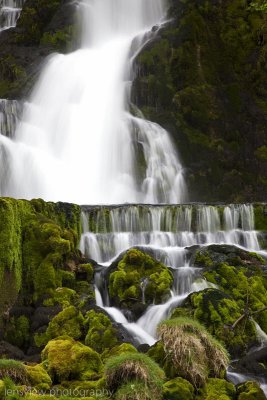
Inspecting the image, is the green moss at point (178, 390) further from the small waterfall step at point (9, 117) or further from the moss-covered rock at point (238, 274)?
the small waterfall step at point (9, 117)

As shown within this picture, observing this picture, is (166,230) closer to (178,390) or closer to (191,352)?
(191,352)

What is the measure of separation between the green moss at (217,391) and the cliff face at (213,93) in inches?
909

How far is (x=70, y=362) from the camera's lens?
7.91 metres

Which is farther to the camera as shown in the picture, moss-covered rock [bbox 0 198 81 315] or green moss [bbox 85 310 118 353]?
moss-covered rock [bbox 0 198 81 315]

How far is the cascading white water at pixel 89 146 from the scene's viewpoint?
90.2ft

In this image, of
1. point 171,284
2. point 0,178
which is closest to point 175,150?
point 0,178

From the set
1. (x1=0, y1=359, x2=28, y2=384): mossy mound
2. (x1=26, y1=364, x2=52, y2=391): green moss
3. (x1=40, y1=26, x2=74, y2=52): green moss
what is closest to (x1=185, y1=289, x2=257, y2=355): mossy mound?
(x1=26, y1=364, x2=52, y2=391): green moss

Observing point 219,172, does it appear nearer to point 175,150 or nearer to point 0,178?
point 175,150

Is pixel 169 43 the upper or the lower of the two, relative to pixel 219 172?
upper

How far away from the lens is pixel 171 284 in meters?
14.1

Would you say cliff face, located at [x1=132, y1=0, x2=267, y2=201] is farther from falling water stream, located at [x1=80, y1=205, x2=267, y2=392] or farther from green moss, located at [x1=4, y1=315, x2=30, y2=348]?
green moss, located at [x1=4, y1=315, x2=30, y2=348]

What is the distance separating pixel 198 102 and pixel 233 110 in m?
2.83

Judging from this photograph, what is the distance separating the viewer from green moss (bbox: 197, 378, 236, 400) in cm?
700

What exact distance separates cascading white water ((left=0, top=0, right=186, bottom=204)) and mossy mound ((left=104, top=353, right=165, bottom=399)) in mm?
20566
